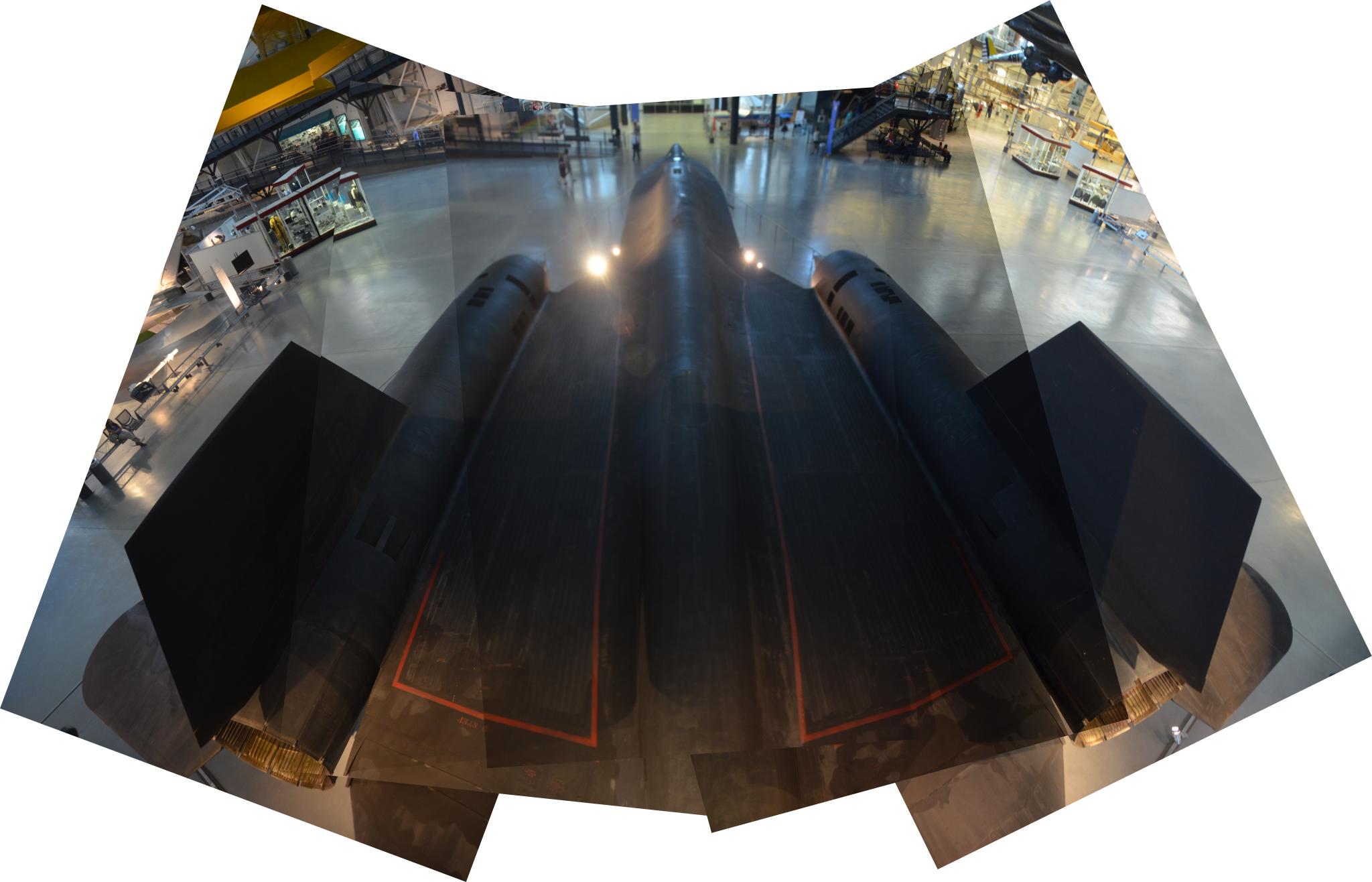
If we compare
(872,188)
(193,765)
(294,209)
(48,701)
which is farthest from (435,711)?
(872,188)

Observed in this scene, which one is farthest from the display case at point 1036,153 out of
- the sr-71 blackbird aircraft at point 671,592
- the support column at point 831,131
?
the sr-71 blackbird aircraft at point 671,592

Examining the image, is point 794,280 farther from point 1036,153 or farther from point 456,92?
point 1036,153

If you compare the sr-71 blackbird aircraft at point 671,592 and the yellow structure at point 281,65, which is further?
the yellow structure at point 281,65

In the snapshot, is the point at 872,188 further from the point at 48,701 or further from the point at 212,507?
the point at 48,701

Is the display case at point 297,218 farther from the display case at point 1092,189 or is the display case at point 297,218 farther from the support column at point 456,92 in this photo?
the display case at point 1092,189

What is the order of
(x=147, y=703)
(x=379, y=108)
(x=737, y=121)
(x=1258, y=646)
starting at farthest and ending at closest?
(x=737, y=121) < (x=379, y=108) < (x=1258, y=646) < (x=147, y=703)

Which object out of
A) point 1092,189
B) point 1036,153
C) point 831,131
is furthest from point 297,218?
point 1036,153
